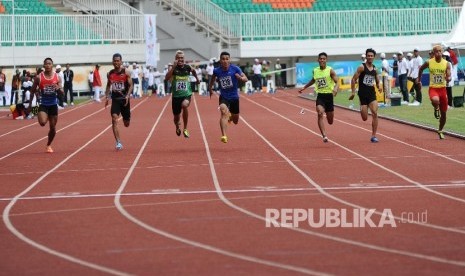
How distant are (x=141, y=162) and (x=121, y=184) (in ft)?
11.7

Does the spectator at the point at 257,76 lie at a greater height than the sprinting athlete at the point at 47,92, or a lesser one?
greater

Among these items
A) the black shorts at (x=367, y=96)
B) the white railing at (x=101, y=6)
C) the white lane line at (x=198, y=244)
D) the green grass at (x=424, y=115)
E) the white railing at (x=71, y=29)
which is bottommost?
the white lane line at (x=198, y=244)

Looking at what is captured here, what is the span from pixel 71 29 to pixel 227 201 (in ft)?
136

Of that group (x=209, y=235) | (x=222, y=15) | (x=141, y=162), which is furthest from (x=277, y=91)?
(x=209, y=235)

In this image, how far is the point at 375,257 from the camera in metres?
9.48

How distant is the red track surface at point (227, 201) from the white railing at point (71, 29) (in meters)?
25.9

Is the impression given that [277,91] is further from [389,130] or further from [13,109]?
[389,130]

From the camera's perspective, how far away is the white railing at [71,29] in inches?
2067

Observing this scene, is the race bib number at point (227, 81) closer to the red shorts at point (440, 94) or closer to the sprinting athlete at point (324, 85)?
the sprinting athlete at point (324, 85)

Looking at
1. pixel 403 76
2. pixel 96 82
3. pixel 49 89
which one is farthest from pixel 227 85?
pixel 96 82

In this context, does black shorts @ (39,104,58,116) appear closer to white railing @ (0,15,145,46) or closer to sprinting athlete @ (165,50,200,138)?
sprinting athlete @ (165,50,200,138)

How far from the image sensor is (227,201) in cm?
1377

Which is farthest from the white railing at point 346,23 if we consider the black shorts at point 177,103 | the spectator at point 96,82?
the black shorts at point 177,103

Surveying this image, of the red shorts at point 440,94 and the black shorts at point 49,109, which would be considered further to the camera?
the red shorts at point 440,94
